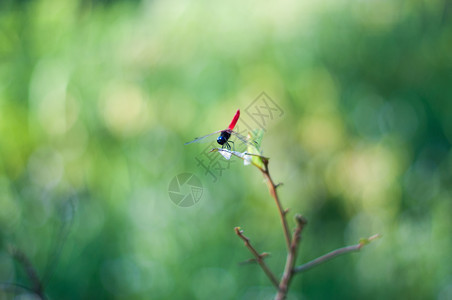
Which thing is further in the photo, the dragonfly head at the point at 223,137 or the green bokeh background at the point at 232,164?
the green bokeh background at the point at 232,164

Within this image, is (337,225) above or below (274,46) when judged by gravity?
below

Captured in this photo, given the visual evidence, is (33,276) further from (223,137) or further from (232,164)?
(232,164)

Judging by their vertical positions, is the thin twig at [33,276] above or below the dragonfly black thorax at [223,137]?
below

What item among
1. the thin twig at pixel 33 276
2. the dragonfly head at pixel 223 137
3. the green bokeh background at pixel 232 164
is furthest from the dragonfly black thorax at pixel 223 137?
the green bokeh background at pixel 232 164

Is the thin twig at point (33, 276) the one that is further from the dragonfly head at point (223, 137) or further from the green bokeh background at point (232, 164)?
the green bokeh background at point (232, 164)

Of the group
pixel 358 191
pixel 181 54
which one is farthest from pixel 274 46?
pixel 358 191

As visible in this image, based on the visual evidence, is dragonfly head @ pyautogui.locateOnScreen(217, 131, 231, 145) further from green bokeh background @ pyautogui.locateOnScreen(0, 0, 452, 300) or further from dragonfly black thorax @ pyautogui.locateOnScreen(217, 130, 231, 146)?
green bokeh background @ pyautogui.locateOnScreen(0, 0, 452, 300)

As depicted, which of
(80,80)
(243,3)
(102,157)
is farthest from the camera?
(243,3)

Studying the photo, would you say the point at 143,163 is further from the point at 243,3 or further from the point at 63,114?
the point at 243,3

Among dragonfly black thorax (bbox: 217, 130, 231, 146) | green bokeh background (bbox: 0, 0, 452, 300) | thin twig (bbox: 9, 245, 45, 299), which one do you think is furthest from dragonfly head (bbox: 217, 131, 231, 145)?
green bokeh background (bbox: 0, 0, 452, 300)
